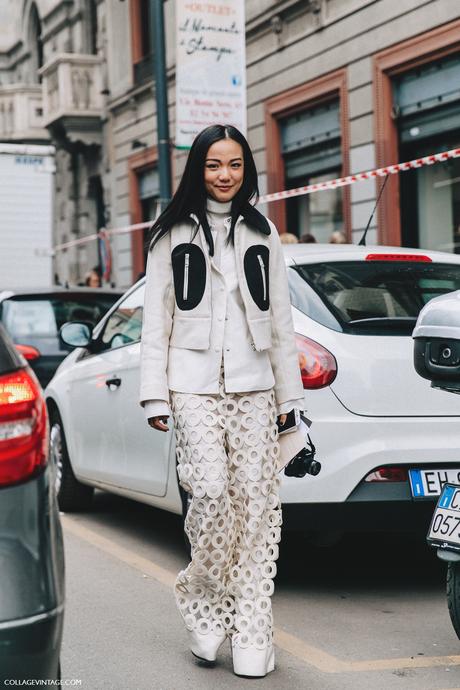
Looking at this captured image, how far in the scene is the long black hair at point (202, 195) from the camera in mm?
4559

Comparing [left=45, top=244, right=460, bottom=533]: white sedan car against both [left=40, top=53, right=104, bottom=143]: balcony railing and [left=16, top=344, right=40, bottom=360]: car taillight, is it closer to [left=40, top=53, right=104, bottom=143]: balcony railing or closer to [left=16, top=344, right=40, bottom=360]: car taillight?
[left=16, top=344, right=40, bottom=360]: car taillight

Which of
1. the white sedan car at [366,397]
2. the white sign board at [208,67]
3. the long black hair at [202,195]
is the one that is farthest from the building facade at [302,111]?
the long black hair at [202,195]

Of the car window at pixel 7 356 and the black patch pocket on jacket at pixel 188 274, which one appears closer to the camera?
the car window at pixel 7 356

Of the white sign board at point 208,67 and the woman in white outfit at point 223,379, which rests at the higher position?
the white sign board at point 208,67

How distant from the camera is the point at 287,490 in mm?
5312

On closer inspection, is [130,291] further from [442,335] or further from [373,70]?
[373,70]

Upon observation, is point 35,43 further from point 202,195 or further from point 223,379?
point 223,379

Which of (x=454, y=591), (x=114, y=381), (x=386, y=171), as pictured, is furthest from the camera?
(x=386, y=171)

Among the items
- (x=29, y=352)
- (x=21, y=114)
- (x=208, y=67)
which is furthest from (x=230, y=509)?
(x=21, y=114)

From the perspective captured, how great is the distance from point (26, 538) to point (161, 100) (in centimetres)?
1128

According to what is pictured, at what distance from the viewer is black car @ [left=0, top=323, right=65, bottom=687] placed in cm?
276

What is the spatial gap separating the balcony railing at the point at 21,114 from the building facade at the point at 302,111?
179cm

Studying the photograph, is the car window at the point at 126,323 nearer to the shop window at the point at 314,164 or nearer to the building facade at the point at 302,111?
the building facade at the point at 302,111

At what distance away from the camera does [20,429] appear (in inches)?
115
